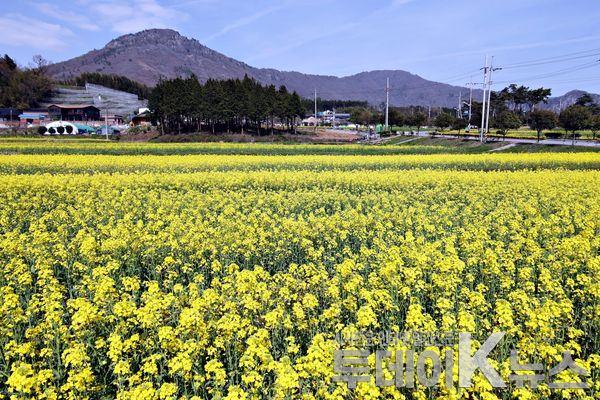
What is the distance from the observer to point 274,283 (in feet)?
23.4

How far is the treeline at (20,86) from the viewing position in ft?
464

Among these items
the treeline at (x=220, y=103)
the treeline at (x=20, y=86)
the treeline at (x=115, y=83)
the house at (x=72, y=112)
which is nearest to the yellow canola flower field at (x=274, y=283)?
the treeline at (x=220, y=103)

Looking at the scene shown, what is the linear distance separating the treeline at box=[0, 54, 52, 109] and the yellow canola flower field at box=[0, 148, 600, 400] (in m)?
159

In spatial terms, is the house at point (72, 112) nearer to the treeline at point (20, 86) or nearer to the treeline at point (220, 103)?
the treeline at point (20, 86)

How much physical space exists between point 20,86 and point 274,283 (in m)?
179

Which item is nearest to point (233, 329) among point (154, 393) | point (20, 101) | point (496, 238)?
point (154, 393)

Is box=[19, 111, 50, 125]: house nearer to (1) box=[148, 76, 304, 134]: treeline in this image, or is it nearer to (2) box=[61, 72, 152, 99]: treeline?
(1) box=[148, 76, 304, 134]: treeline

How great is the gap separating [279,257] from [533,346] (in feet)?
19.5

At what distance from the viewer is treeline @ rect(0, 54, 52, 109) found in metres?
141

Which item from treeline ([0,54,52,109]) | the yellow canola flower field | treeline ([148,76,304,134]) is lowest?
the yellow canola flower field

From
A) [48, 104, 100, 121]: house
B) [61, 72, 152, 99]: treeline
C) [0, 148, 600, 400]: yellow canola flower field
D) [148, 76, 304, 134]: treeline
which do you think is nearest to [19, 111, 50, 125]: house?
[48, 104, 100, 121]: house

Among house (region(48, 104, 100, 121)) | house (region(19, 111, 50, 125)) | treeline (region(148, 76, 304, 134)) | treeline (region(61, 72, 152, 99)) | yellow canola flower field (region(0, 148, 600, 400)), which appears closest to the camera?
yellow canola flower field (region(0, 148, 600, 400))

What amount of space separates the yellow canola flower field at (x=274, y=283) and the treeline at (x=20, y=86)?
521 feet

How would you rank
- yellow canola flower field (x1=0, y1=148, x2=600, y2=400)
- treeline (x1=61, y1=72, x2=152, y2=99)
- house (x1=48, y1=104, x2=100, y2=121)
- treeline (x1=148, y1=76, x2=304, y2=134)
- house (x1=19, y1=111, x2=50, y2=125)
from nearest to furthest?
1. yellow canola flower field (x1=0, y1=148, x2=600, y2=400)
2. treeline (x1=148, y1=76, x2=304, y2=134)
3. house (x1=19, y1=111, x2=50, y2=125)
4. house (x1=48, y1=104, x2=100, y2=121)
5. treeline (x1=61, y1=72, x2=152, y2=99)
